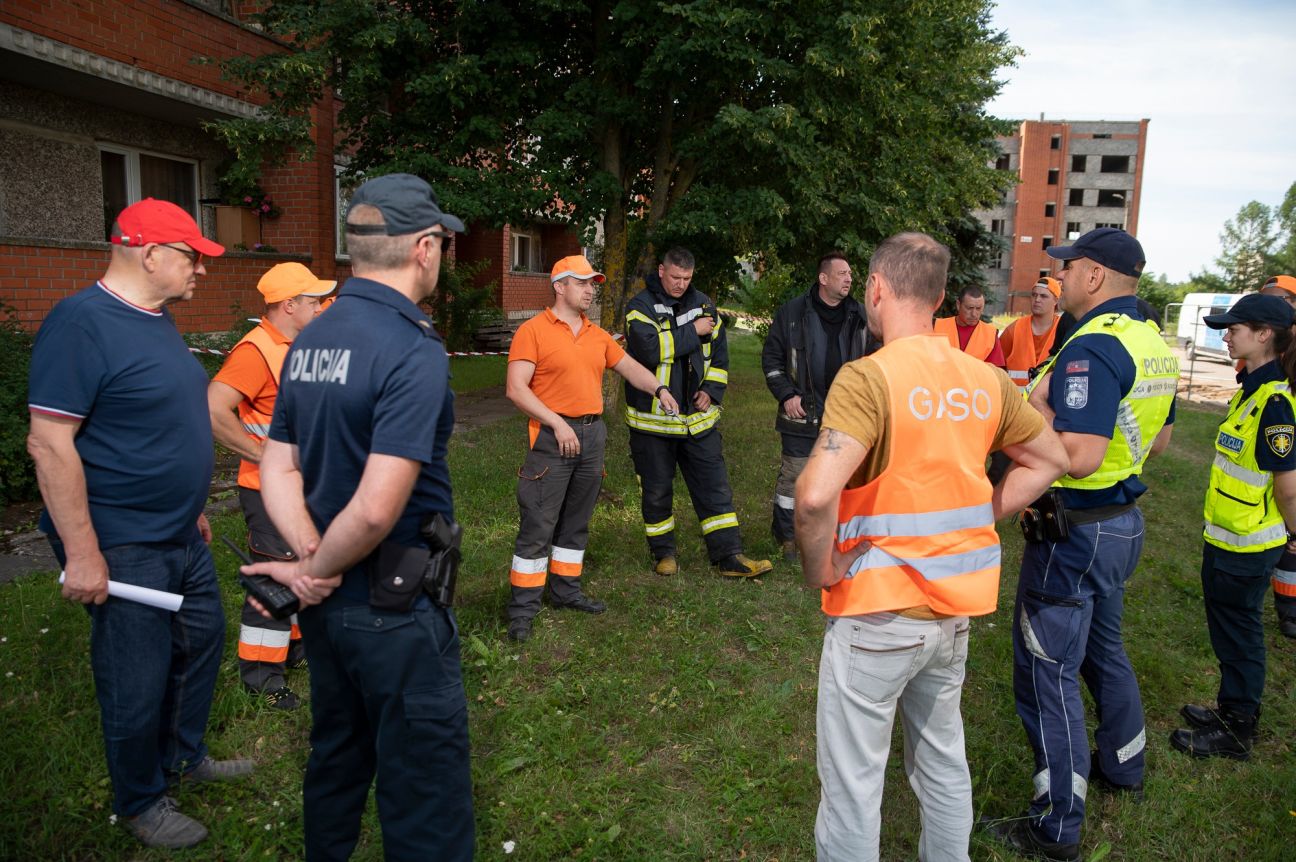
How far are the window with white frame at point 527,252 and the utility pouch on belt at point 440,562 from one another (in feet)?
66.6

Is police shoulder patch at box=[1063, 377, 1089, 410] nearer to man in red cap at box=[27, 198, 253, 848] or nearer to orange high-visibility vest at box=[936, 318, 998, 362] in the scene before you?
man in red cap at box=[27, 198, 253, 848]

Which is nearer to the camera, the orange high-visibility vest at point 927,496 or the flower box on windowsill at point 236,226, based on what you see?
the orange high-visibility vest at point 927,496

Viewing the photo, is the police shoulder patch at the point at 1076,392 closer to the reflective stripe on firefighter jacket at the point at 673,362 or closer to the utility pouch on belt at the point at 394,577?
the utility pouch on belt at the point at 394,577

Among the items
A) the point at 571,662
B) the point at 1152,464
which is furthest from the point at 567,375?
the point at 1152,464

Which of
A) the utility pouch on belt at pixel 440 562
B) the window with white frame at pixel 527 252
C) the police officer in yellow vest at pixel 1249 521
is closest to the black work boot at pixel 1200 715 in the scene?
the police officer in yellow vest at pixel 1249 521

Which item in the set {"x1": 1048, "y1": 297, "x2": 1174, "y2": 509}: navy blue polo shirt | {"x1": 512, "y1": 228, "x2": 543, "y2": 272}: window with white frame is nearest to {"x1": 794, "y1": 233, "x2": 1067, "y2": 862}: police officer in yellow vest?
{"x1": 1048, "y1": 297, "x2": 1174, "y2": 509}: navy blue polo shirt

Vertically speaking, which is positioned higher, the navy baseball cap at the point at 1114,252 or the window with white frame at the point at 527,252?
the window with white frame at the point at 527,252

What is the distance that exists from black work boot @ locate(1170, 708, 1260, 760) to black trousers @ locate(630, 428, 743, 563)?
290cm

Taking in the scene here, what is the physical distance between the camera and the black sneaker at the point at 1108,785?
11.4 ft

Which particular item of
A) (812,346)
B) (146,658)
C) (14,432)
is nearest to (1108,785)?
(812,346)

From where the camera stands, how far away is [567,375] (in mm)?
4949

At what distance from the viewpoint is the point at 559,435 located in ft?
15.7

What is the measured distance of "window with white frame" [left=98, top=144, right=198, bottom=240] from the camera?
36.8ft

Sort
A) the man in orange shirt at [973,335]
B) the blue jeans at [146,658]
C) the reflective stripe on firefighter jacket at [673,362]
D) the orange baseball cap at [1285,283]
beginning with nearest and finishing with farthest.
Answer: the blue jeans at [146,658] → the orange baseball cap at [1285,283] → the reflective stripe on firefighter jacket at [673,362] → the man in orange shirt at [973,335]
